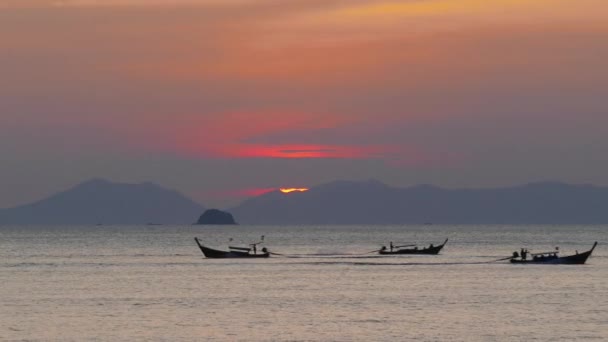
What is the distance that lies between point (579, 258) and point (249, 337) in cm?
6361

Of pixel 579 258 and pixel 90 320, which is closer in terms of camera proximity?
pixel 90 320

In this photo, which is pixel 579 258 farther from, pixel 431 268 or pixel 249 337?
pixel 249 337

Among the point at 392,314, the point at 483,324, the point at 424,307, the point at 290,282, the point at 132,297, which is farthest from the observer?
the point at 290,282

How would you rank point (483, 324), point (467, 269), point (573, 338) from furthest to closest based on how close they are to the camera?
1. point (467, 269)
2. point (483, 324)
3. point (573, 338)

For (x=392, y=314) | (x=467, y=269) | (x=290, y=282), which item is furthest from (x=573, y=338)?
(x=467, y=269)

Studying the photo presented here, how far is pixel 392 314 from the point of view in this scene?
58688 millimetres

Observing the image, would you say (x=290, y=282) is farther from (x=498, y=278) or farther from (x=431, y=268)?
(x=431, y=268)

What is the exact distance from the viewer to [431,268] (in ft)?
337

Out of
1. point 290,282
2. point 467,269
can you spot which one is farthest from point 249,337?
point 467,269

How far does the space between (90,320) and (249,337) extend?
11.0 metres

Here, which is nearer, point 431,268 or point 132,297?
point 132,297

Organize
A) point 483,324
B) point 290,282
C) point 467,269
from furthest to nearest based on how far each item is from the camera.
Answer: point 467,269 < point 290,282 < point 483,324

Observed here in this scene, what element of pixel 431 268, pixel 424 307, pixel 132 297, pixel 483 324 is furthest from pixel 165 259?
pixel 483 324

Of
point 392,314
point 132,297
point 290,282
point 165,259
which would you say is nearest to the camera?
point 392,314
